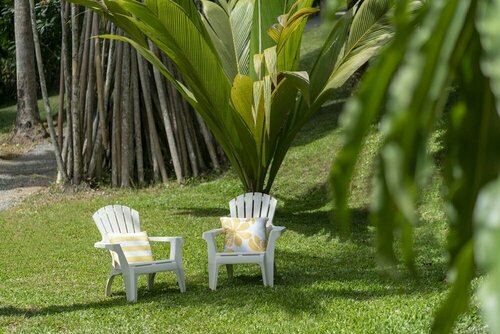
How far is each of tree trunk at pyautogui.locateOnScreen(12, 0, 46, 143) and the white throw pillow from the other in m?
12.6

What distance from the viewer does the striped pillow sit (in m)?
8.16

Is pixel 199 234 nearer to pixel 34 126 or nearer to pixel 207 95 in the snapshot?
pixel 207 95

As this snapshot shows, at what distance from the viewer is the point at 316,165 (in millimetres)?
14312

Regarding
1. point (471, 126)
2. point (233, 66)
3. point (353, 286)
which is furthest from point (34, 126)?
point (471, 126)

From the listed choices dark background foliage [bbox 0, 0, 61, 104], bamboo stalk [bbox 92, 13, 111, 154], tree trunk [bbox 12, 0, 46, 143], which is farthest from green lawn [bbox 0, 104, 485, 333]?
dark background foliage [bbox 0, 0, 61, 104]

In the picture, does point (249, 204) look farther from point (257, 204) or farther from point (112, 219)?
point (112, 219)

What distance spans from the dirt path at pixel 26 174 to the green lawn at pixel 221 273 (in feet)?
2.61

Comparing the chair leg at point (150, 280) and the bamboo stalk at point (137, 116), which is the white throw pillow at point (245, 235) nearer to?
the chair leg at point (150, 280)

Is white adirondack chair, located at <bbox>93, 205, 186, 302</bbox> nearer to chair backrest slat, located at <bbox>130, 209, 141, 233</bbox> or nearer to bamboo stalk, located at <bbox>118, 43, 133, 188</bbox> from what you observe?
chair backrest slat, located at <bbox>130, 209, 141, 233</bbox>

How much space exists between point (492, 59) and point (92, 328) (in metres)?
6.27

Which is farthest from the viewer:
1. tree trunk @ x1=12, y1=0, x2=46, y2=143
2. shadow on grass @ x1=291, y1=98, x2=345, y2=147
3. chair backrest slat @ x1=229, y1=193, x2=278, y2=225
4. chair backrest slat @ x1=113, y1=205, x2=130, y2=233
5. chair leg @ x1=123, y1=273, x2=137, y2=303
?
tree trunk @ x1=12, y1=0, x2=46, y2=143

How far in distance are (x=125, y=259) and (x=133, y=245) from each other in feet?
1.56

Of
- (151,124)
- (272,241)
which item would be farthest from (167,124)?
(272,241)

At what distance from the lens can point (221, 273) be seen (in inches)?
365
